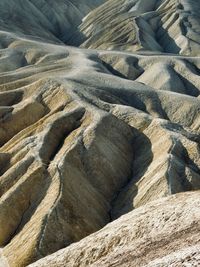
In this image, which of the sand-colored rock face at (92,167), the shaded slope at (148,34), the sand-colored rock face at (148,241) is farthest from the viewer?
the shaded slope at (148,34)

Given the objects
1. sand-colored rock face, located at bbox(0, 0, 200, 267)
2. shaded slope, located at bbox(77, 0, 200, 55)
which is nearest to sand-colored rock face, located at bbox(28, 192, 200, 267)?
sand-colored rock face, located at bbox(0, 0, 200, 267)

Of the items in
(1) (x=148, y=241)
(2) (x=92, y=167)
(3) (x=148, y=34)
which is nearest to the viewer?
(1) (x=148, y=241)

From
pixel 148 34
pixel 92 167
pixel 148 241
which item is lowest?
pixel 148 34

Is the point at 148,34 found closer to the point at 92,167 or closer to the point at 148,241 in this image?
the point at 92,167

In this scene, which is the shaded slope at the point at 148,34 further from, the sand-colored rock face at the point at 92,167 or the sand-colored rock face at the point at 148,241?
the sand-colored rock face at the point at 148,241

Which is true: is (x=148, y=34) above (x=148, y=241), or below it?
below

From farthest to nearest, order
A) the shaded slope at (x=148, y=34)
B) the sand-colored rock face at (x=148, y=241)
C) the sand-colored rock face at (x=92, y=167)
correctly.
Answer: the shaded slope at (x=148, y=34)
the sand-colored rock face at (x=92, y=167)
the sand-colored rock face at (x=148, y=241)

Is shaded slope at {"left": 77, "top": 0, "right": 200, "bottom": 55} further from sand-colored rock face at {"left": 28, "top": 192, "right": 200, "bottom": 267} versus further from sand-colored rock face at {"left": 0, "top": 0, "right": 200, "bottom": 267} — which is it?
sand-colored rock face at {"left": 28, "top": 192, "right": 200, "bottom": 267}

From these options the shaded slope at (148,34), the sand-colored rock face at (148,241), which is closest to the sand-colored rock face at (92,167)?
the sand-colored rock face at (148,241)

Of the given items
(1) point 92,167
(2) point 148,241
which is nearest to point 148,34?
(1) point 92,167

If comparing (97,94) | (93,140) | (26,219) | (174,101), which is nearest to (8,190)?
(26,219)

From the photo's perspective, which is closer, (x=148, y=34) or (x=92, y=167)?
(x=92, y=167)
